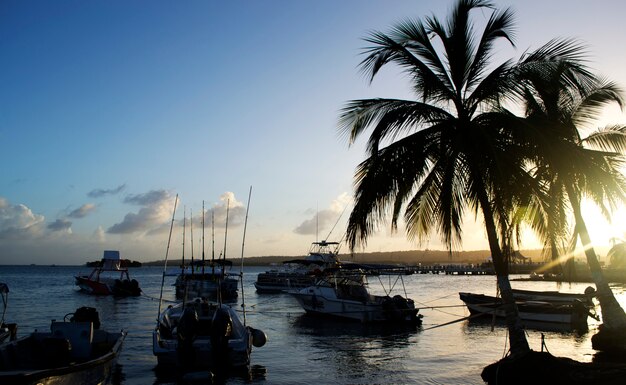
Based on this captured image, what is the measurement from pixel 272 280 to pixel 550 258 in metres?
54.9

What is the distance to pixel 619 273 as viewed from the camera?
238 ft

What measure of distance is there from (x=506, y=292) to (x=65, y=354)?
12946 millimetres

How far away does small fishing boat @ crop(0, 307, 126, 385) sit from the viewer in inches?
493

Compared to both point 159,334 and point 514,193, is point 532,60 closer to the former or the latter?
point 514,193

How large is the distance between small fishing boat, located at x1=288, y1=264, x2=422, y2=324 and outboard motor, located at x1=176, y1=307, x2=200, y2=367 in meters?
16.0

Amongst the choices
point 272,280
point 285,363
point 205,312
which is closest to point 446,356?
point 285,363

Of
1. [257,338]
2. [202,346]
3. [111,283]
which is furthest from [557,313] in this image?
[111,283]

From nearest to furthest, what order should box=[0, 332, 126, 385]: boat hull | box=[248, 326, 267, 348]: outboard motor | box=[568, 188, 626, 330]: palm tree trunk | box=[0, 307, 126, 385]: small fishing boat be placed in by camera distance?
1. box=[0, 332, 126, 385]: boat hull
2. box=[0, 307, 126, 385]: small fishing boat
3. box=[568, 188, 626, 330]: palm tree trunk
4. box=[248, 326, 267, 348]: outboard motor

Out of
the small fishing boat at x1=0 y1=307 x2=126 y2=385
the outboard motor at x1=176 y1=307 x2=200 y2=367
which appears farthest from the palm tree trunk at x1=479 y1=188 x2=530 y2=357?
the small fishing boat at x1=0 y1=307 x2=126 y2=385

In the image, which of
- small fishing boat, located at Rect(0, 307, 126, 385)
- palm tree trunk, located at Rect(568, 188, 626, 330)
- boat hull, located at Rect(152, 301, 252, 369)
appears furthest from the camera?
boat hull, located at Rect(152, 301, 252, 369)

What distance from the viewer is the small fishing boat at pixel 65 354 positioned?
41.1 ft

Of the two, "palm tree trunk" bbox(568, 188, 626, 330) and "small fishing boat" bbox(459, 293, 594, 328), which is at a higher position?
"palm tree trunk" bbox(568, 188, 626, 330)

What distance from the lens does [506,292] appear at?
1172 cm

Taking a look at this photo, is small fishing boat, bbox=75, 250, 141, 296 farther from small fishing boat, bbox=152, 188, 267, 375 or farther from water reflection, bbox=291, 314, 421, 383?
small fishing boat, bbox=152, 188, 267, 375
